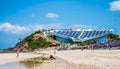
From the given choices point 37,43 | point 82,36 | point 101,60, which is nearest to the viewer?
point 101,60

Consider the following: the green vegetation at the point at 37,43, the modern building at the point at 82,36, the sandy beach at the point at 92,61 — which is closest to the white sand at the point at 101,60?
the sandy beach at the point at 92,61

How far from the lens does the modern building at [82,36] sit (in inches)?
3292

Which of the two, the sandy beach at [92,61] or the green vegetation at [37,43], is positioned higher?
the green vegetation at [37,43]

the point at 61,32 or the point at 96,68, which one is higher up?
the point at 61,32

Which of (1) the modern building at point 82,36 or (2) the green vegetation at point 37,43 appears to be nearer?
(2) the green vegetation at point 37,43

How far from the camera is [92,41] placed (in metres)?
83.4

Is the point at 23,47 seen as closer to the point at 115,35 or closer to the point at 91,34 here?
the point at 91,34

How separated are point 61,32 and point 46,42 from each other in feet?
35.7

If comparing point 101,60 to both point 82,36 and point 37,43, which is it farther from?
point 82,36

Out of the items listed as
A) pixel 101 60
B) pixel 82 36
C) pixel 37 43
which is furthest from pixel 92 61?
pixel 82 36

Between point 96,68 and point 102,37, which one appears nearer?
point 96,68

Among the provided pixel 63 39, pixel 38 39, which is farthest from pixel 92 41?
pixel 38 39

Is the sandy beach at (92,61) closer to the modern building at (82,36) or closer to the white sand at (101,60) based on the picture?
the white sand at (101,60)

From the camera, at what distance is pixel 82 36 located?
281 feet
